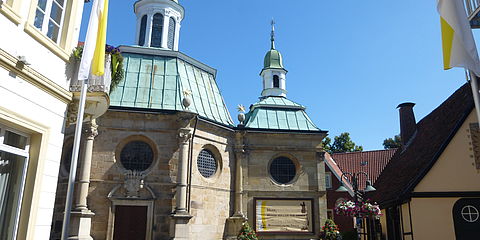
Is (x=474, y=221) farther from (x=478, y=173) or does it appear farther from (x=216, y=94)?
(x=216, y=94)

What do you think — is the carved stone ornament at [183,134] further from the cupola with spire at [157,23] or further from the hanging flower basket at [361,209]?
the cupola with spire at [157,23]

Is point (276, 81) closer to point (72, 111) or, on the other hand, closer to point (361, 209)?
point (361, 209)

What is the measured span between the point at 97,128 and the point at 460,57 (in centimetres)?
1456

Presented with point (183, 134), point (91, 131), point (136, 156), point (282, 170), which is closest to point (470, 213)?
point (282, 170)

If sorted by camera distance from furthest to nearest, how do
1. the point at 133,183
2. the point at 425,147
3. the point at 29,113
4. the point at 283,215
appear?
the point at 283,215 < the point at 133,183 < the point at 425,147 < the point at 29,113

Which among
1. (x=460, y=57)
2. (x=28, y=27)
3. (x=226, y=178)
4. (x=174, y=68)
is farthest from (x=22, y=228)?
(x=174, y=68)

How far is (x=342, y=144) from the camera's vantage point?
169 ft

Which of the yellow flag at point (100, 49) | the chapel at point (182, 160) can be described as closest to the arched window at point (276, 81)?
the chapel at point (182, 160)

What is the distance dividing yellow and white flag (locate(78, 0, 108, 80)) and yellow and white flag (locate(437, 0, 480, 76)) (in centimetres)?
725

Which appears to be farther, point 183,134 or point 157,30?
point 157,30

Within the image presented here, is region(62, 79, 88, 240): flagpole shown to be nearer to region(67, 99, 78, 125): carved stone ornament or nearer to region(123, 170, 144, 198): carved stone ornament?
region(67, 99, 78, 125): carved stone ornament

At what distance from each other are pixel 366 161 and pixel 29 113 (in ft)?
111

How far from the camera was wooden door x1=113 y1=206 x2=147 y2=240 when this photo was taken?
16.1m

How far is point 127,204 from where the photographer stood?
645 inches
